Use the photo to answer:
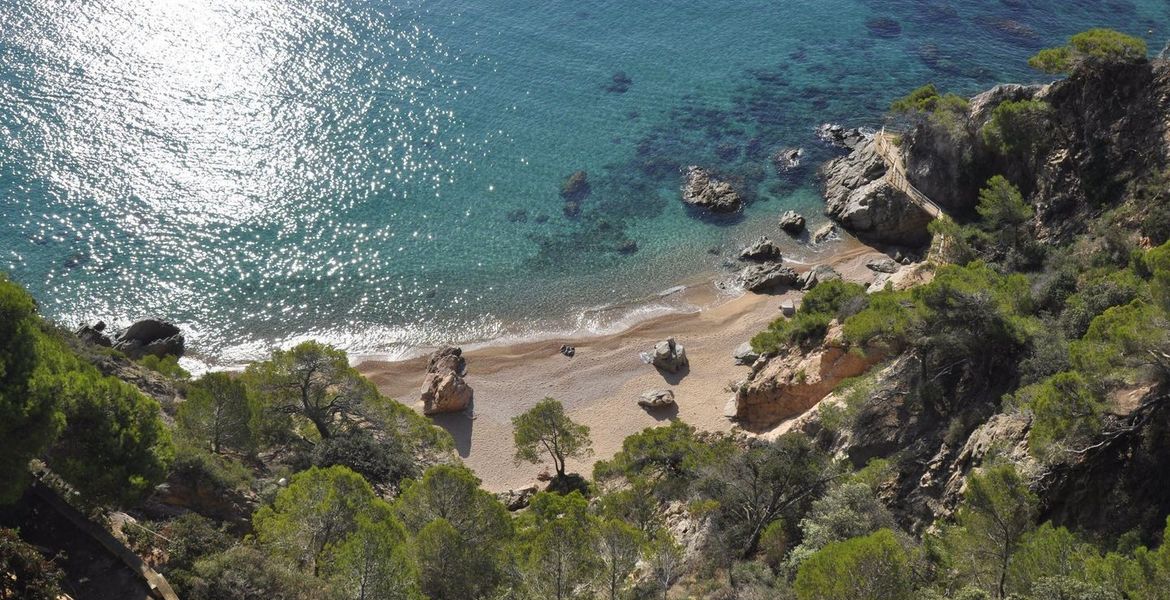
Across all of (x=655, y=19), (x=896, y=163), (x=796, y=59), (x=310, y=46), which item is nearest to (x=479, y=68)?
(x=310, y=46)

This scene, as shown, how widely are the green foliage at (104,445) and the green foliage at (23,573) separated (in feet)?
8.39

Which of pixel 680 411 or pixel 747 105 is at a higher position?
pixel 747 105

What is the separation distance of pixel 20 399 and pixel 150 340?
25664 millimetres

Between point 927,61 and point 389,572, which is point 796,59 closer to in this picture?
point 927,61

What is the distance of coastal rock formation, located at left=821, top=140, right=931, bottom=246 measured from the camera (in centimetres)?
5338

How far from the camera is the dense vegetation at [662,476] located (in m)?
21.5

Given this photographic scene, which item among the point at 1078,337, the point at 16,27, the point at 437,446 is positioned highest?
the point at 16,27

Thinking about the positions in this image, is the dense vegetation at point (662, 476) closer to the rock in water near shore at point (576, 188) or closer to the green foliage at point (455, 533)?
the green foliage at point (455, 533)

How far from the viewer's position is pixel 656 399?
4347 cm

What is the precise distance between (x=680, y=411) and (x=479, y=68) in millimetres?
38616

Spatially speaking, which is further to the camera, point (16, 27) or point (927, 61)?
point (927, 61)

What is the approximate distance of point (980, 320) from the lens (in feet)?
98.1

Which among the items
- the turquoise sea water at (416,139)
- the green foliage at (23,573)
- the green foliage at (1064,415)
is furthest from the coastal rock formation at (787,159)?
the green foliage at (23,573)

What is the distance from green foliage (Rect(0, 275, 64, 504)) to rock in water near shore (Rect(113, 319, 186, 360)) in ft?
74.9
